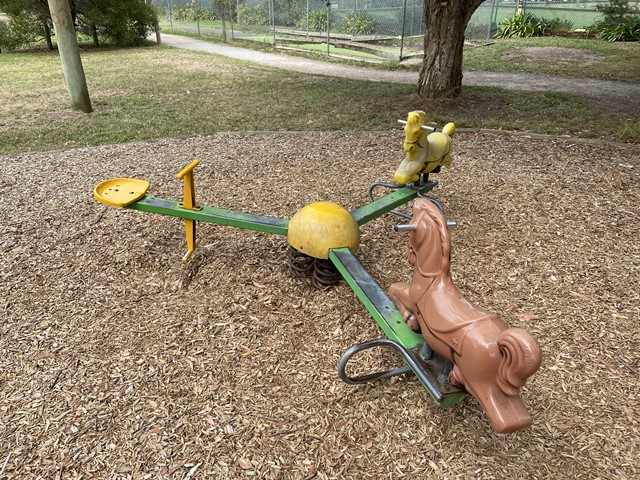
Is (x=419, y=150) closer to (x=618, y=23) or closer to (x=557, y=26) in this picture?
(x=618, y=23)

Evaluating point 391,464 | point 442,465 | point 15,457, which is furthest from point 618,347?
point 15,457

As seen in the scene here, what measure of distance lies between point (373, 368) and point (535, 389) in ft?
2.27

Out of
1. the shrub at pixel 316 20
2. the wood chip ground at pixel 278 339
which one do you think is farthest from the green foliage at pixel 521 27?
the wood chip ground at pixel 278 339

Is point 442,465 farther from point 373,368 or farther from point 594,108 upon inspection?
point 594,108

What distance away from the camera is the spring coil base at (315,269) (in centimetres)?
268

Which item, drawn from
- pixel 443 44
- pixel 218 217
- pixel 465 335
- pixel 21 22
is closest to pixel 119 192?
pixel 218 217

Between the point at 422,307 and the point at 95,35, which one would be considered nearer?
the point at 422,307

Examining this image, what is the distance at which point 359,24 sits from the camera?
1648 cm

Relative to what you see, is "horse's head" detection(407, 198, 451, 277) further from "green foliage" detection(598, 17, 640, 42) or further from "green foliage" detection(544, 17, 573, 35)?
"green foliage" detection(544, 17, 573, 35)

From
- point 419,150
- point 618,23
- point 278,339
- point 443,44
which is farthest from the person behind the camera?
point 618,23

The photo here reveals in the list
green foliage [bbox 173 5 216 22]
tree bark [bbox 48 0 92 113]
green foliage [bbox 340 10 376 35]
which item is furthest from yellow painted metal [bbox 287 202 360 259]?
green foliage [bbox 173 5 216 22]

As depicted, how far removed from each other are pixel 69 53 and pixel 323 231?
585cm

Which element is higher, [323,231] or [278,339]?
[323,231]

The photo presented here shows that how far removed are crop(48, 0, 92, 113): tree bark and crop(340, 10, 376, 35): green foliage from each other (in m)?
11.4
